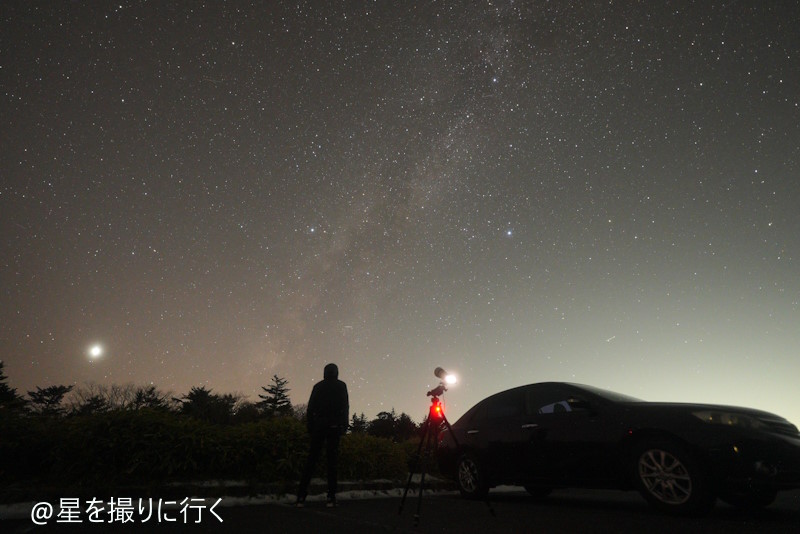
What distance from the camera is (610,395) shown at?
5.76 meters

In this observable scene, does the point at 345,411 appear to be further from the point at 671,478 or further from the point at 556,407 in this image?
the point at 671,478

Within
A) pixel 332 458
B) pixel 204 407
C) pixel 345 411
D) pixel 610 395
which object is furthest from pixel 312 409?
pixel 204 407

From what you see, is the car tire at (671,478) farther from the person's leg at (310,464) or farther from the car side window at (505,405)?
the person's leg at (310,464)

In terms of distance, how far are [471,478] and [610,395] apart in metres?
2.34

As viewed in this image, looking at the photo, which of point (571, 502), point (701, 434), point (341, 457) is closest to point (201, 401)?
point (341, 457)

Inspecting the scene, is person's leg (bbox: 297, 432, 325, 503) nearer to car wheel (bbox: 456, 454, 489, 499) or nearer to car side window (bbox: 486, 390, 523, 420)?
car wheel (bbox: 456, 454, 489, 499)

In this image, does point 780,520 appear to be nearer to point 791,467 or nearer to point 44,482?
point 791,467

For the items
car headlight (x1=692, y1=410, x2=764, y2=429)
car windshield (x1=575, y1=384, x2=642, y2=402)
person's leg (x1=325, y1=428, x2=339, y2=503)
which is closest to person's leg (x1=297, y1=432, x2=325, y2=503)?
person's leg (x1=325, y1=428, x2=339, y2=503)

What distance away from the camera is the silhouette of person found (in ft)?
20.6

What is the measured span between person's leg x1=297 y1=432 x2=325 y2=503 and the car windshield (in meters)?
3.47

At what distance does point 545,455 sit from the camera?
5.78m

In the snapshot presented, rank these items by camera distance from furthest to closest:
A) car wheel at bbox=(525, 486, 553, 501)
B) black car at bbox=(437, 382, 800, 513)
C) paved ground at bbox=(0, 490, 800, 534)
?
car wheel at bbox=(525, 486, 553, 501) < black car at bbox=(437, 382, 800, 513) < paved ground at bbox=(0, 490, 800, 534)

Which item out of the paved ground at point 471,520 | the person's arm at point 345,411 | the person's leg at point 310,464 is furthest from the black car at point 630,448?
the person's leg at point 310,464

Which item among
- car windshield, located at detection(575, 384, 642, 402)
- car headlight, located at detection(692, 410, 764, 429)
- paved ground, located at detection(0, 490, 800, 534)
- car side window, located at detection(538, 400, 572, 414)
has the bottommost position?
paved ground, located at detection(0, 490, 800, 534)
